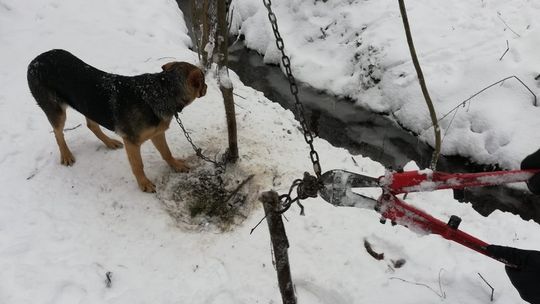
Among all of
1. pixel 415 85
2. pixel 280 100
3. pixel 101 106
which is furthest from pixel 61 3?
pixel 415 85

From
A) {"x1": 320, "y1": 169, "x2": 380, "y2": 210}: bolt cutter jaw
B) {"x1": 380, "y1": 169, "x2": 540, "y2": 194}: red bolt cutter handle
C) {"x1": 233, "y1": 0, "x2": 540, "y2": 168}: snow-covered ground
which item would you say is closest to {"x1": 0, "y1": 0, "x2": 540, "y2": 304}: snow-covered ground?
{"x1": 233, "y1": 0, "x2": 540, "y2": 168}: snow-covered ground

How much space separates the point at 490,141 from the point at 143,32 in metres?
5.70

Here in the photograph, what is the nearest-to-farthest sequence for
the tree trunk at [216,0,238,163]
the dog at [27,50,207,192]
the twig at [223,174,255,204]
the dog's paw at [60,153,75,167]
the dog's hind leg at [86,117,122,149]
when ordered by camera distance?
the dog at [27,50,207,192] → the tree trunk at [216,0,238,163] → the twig at [223,174,255,204] → the dog's paw at [60,153,75,167] → the dog's hind leg at [86,117,122,149]

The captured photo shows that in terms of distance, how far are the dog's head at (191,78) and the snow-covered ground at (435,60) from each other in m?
3.56

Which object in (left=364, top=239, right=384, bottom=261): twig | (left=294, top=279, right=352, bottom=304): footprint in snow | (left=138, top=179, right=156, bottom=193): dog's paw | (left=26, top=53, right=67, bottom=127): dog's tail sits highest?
(left=26, top=53, right=67, bottom=127): dog's tail

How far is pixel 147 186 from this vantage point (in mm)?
4301

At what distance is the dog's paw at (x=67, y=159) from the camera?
451cm

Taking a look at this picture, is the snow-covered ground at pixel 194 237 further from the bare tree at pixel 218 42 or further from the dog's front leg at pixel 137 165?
the bare tree at pixel 218 42

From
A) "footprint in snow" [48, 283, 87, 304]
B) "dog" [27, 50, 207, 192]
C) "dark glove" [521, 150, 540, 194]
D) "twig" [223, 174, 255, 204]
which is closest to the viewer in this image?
"dark glove" [521, 150, 540, 194]

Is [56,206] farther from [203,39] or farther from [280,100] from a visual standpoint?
[280,100]

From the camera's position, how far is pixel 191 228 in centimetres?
402

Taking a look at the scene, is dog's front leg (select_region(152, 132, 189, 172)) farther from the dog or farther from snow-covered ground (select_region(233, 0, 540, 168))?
snow-covered ground (select_region(233, 0, 540, 168))

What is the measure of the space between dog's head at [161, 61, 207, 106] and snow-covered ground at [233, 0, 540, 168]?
11.7 feet

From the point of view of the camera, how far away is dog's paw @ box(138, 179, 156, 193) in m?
4.28
